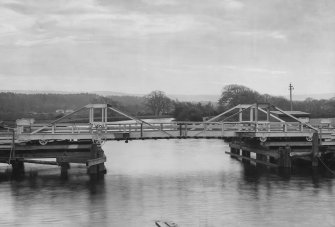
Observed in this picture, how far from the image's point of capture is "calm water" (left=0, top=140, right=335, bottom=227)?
2597cm

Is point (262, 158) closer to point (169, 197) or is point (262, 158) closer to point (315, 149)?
point (315, 149)

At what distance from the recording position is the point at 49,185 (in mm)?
35594

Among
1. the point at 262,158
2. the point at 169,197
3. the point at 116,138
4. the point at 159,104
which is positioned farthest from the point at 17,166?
the point at 159,104

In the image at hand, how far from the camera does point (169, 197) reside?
3144 cm

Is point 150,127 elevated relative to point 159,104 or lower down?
lower down

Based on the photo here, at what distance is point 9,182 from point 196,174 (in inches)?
500

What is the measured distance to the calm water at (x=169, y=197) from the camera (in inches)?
1023

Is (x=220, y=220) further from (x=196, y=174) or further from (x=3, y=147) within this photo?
(x=3, y=147)


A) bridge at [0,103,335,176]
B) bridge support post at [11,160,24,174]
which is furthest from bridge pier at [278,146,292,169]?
bridge support post at [11,160,24,174]

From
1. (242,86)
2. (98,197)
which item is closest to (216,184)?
(98,197)

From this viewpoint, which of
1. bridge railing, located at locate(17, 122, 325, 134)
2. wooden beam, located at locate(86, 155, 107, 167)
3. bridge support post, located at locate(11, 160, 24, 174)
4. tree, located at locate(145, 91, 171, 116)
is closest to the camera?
wooden beam, located at locate(86, 155, 107, 167)

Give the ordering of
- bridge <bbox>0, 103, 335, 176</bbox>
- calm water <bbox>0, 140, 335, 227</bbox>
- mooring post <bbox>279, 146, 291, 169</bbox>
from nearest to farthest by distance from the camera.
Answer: calm water <bbox>0, 140, 335, 227</bbox> → bridge <bbox>0, 103, 335, 176</bbox> → mooring post <bbox>279, 146, 291, 169</bbox>

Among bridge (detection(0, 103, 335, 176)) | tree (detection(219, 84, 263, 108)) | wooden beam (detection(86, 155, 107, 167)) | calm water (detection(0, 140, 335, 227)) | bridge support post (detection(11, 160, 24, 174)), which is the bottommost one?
calm water (detection(0, 140, 335, 227))

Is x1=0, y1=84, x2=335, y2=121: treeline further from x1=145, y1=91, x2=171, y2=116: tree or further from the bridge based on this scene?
the bridge
